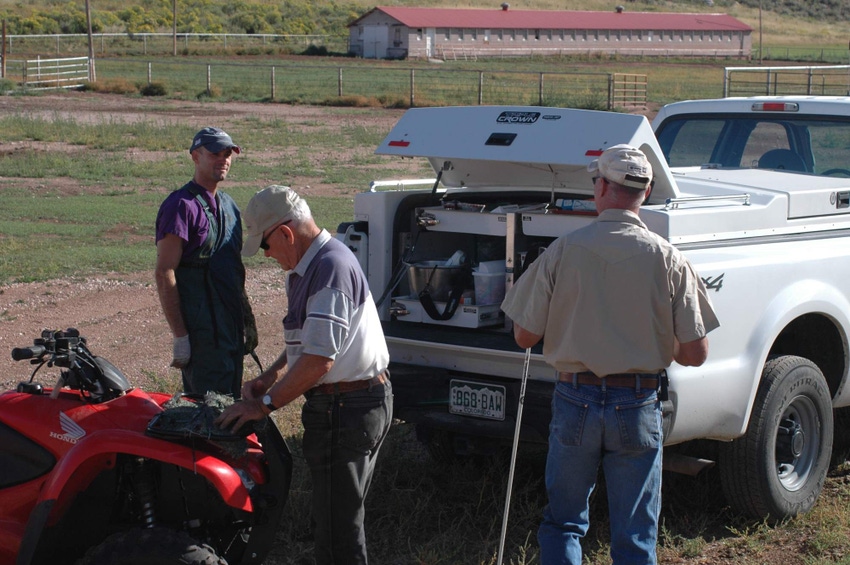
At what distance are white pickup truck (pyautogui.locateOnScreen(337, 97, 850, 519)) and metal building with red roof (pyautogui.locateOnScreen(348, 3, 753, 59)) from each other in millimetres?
64479

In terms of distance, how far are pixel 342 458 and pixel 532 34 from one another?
7460 cm

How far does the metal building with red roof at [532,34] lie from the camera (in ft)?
230

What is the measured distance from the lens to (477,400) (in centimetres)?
514

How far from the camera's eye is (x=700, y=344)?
158 inches

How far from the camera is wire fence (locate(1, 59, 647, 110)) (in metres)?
36.3

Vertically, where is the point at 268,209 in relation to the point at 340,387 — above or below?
above

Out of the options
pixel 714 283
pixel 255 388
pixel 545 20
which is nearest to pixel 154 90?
pixel 714 283

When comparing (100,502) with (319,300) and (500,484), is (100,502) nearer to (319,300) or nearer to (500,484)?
(319,300)

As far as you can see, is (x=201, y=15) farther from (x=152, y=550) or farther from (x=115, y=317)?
(x=152, y=550)

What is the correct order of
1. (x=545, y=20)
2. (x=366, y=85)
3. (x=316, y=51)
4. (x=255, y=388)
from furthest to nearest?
(x=545, y=20), (x=316, y=51), (x=366, y=85), (x=255, y=388)

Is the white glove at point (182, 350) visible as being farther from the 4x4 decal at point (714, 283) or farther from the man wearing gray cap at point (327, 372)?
the 4x4 decal at point (714, 283)

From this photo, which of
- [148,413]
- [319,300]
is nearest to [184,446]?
[148,413]

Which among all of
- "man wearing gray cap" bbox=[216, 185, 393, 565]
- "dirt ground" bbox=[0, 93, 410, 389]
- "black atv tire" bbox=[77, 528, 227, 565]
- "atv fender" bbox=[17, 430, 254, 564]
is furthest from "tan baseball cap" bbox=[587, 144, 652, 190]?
"dirt ground" bbox=[0, 93, 410, 389]

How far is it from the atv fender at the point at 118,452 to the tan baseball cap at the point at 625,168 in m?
1.72
